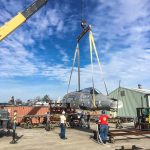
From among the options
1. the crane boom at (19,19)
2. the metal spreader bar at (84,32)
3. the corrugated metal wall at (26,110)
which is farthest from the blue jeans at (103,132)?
the corrugated metal wall at (26,110)

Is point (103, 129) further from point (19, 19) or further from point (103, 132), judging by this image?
point (19, 19)

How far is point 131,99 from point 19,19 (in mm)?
24298

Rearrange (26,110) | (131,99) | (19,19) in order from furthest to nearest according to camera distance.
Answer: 1. (131,99)
2. (26,110)
3. (19,19)

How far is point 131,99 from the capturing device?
38.4 metres

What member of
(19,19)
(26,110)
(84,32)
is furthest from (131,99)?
(19,19)

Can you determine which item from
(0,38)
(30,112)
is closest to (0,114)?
(0,38)

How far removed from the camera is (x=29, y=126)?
84.8 feet

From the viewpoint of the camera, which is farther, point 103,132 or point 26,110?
point 26,110

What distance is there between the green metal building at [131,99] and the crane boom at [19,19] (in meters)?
20.9

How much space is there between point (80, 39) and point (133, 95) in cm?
1841

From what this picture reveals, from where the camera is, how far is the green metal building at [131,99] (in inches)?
1423

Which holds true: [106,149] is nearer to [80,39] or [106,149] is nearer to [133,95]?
[80,39]

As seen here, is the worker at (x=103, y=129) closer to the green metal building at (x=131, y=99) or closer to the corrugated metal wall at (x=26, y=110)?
the corrugated metal wall at (x=26, y=110)

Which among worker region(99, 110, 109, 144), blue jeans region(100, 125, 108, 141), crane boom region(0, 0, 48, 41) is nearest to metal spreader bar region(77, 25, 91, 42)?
crane boom region(0, 0, 48, 41)
